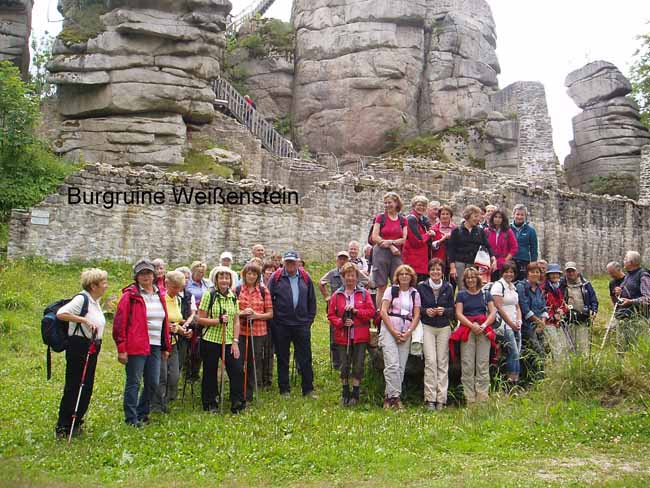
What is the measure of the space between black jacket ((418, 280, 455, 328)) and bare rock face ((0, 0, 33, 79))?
21.5 m

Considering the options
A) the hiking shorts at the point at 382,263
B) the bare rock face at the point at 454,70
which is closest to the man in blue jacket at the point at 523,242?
the hiking shorts at the point at 382,263

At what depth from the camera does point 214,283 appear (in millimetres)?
8383

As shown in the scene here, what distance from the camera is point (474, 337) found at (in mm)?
8461

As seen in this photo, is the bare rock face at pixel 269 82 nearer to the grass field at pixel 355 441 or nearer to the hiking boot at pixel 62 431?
Answer: the grass field at pixel 355 441

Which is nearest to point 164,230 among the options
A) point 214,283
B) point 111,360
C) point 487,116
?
point 111,360

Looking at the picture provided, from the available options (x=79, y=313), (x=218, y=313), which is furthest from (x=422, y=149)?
(x=79, y=313)

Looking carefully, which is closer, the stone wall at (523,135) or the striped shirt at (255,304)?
the striped shirt at (255,304)

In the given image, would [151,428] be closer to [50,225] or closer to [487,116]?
[50,225]

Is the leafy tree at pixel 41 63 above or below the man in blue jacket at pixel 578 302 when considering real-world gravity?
above

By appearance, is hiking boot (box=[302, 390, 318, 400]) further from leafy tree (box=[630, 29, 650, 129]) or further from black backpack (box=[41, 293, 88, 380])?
leafy tree (box=[630, 29, 650, 129])

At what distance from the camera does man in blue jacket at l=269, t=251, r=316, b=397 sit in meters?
8.78

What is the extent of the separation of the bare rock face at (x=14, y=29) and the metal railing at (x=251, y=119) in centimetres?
717

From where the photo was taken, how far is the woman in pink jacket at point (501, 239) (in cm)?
1012

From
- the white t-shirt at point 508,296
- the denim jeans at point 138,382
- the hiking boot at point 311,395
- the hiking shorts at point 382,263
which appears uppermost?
the hiking shorts at point 382,263
